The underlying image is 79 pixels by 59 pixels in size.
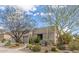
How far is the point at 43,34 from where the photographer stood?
2.52 metres

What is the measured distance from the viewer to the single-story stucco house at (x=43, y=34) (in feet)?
8.25

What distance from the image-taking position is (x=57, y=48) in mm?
2518

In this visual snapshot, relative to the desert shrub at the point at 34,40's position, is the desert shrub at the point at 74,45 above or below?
below

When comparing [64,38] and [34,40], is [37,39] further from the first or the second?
[64,38]

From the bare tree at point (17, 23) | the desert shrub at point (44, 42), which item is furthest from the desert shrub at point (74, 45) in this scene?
the bare tree at point (17, 23)

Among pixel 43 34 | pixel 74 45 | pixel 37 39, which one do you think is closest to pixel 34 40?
pixel 37 39

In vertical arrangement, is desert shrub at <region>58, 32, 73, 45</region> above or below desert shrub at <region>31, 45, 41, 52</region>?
above

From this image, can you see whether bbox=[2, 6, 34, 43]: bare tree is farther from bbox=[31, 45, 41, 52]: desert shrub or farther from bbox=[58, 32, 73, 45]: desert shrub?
bbox=[58, 32, 73, 45]: desert shrub

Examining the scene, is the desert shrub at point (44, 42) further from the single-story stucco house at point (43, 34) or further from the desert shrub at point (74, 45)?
the desert shrub at point (74, 45)

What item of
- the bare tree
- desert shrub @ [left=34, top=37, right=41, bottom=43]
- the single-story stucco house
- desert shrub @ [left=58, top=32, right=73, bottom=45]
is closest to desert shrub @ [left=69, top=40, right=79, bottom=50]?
desert shrub @ [left=58, top=32, right=73, bottom=45]

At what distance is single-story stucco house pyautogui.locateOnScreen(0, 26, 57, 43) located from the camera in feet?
8.25
